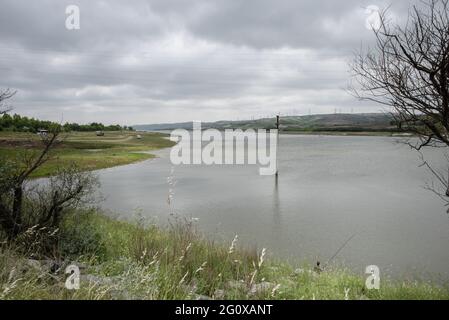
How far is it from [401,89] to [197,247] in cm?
452

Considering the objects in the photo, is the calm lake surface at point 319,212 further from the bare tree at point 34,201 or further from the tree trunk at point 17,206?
the tree trunk at point 17,206

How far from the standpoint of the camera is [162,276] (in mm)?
4656

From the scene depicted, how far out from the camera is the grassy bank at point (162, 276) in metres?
3.87

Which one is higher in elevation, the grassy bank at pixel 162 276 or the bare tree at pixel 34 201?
the bare tree at pixel 34 201

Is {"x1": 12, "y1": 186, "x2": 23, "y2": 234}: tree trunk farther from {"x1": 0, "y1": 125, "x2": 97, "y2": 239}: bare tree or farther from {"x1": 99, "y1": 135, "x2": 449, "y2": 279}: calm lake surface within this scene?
{"x1": 99, "y1": 135, "x2": 449, "y2": 279}: calm lake surface

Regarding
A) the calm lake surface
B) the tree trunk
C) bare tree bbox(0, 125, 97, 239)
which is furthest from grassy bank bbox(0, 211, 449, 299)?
the calm lake surface

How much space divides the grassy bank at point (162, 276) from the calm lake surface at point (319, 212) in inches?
126

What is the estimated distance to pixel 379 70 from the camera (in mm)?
6074

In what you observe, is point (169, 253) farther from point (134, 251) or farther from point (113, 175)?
point (113, 175)

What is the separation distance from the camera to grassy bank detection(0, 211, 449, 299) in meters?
3.87

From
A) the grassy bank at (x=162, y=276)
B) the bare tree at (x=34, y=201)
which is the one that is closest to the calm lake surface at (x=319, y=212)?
the grassy bank at (x=162, y=276)

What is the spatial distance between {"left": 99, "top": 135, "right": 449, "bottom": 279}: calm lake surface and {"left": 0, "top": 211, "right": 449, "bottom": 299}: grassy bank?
3.19 meters
